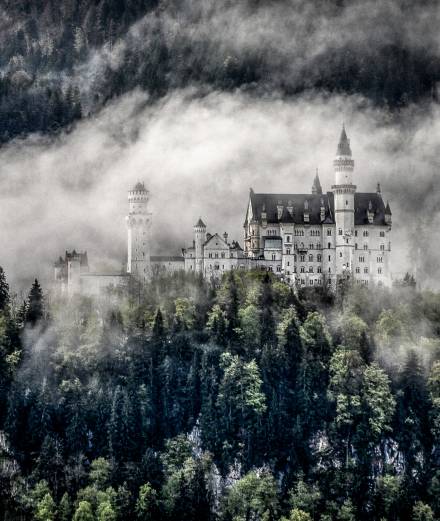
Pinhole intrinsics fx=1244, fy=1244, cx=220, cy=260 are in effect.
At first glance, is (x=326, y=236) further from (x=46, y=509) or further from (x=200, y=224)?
(x=46, y=509)

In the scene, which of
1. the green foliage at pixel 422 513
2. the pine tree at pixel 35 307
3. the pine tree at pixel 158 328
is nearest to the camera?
the green foliage at pixel 422 513

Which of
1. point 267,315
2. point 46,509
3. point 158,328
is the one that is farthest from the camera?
point 267,315

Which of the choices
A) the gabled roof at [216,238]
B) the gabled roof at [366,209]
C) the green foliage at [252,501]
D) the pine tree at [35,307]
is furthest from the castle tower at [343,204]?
the pine tree at [35,307]

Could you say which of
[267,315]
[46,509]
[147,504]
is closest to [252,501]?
[147,504]

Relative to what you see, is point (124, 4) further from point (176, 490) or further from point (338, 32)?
point (176, 490)

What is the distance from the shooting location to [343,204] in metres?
109

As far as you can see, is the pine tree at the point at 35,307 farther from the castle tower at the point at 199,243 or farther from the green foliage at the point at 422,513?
the green foliage at the point at 422,513

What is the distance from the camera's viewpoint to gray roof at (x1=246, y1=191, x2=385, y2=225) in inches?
4316

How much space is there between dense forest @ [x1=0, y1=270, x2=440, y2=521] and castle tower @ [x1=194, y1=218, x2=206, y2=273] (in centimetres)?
203

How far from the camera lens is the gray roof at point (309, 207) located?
110 m

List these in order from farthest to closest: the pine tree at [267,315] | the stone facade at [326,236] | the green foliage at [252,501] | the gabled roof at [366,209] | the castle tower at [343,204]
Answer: the gabled roof at [366,209]
the castle tower at [343,204]
the stone facade at [326,236]
the pine tree at [267,315]
the green foliage at [252,501]

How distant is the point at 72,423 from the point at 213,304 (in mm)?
15676

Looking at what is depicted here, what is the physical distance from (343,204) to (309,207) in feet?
10.3

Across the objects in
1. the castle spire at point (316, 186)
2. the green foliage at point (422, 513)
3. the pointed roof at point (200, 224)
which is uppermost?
the castle spire at point (316, 186)
